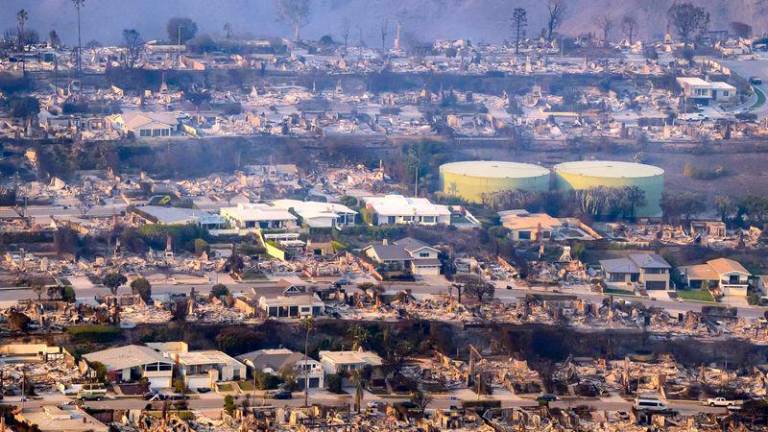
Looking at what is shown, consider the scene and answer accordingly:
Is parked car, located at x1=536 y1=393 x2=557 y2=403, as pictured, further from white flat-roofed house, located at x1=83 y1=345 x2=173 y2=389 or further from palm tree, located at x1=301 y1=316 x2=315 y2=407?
white flat-roofed house, located at x1=83 y1=345 x2=173 y2=389

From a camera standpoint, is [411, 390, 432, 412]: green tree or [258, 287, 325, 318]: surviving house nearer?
[411, 390, 432, 412]: green tree

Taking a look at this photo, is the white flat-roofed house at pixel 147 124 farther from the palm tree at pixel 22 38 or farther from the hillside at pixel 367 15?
the hillside at pixel 367 15

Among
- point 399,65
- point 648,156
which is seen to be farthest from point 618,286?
point 399,65

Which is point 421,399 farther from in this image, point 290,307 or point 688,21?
point 688,21

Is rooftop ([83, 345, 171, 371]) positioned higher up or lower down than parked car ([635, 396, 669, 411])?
higher up

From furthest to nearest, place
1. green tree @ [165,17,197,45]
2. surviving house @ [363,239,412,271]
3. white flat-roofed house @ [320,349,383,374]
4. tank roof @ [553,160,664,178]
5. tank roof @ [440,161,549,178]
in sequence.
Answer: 1. green tree @ [165,17,197,45]
2. tank roof @ [553,160,664,178]
3. tank roof @ [440,161,549,178]
4. surviving house @ [363,239,412,271]
5. white flat-roofed house @ [320,349,383,374]

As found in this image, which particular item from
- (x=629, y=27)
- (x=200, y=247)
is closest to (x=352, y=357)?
(x=200, y=247)

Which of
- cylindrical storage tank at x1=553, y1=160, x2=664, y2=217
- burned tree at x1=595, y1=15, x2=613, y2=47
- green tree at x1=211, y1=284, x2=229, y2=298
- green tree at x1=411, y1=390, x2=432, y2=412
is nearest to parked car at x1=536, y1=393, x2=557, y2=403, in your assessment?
green tree at x1=411, y1=390, x2=432, y2=412
